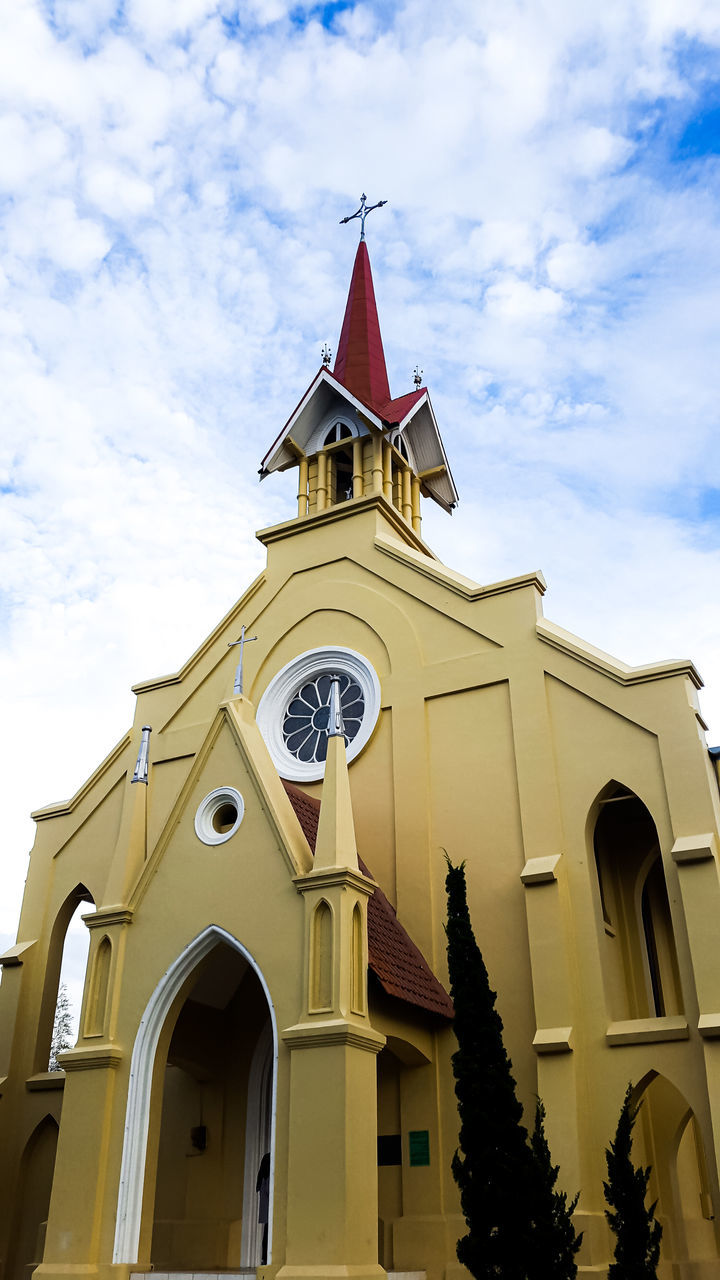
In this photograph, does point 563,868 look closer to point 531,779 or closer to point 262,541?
point 531,779

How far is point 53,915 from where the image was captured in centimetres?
2056

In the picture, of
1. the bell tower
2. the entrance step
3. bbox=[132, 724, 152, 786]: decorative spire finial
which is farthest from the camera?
the bell tower

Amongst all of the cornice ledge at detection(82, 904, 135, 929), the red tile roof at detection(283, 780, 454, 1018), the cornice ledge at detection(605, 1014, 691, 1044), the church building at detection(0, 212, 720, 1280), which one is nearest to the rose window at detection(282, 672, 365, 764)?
the church building at detection(0, 212, 720, 1280)

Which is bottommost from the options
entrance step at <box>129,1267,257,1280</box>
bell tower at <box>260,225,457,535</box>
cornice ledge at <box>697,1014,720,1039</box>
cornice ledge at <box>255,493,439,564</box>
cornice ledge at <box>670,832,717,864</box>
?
entrance step at <box>129,1267,257,1280</box>

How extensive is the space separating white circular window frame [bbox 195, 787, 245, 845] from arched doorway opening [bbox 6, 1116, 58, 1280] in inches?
272

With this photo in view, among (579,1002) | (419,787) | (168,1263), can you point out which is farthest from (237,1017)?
(579,1002)

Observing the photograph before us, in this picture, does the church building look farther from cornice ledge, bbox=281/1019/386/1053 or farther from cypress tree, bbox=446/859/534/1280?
cypress tree, bbox=446/859/534/1280

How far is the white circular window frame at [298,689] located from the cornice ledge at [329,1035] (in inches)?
252

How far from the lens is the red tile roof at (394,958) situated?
14.2 m

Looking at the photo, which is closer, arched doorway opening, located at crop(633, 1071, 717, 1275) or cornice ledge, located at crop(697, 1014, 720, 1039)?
cornice ledge, located at crop(697, 1014, 720, 1039)

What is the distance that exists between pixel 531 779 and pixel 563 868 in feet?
4.77

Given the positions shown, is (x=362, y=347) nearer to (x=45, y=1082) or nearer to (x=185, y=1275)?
(x=45, y=1082)

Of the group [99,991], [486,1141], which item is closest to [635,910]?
[486,1141]

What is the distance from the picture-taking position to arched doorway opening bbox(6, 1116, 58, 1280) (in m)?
17.9
